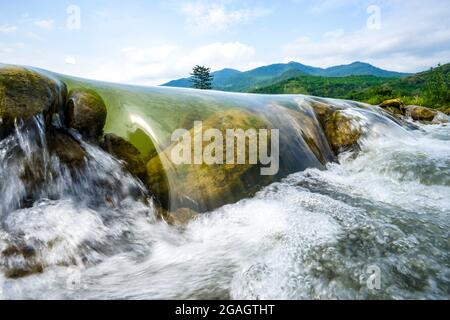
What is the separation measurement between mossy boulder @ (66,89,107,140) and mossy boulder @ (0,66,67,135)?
0.27 metres

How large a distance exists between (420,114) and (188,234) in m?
18.2

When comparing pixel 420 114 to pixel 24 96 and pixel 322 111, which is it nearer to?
pixel 322 111

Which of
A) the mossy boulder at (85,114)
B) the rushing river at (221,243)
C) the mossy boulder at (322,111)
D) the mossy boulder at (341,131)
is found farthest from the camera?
the mossy boulder at (322,111)

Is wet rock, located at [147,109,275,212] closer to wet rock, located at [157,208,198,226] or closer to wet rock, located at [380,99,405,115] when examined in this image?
wet rock, located at [157,208,198,226]

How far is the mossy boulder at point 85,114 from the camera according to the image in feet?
14.5

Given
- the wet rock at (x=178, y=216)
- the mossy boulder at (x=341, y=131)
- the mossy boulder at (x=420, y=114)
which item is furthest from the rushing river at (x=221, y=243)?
the mossy boulder at (x=420, y=114)

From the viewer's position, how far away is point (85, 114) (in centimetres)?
451

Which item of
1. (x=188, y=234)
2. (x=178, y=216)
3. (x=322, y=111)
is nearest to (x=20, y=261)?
(x=188, y=234)

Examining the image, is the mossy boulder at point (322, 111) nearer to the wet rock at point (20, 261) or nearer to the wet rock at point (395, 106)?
the wet rock at point (20, 261)

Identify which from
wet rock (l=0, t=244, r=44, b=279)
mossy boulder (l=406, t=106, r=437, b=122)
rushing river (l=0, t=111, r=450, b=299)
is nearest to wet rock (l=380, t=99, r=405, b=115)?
mossy boulder (l=406, t=106, r=437, b=122)

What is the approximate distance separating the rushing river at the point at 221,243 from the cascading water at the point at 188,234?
13 mm

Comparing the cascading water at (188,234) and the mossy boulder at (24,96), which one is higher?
→ the mossy boulder at (24,96)
